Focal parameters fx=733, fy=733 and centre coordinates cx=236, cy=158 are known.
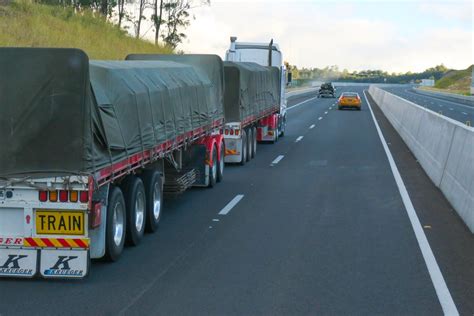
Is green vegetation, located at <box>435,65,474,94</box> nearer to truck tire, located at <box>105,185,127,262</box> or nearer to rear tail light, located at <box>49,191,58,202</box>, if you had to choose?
truck tire, located at <box>105,185,127,262</box>

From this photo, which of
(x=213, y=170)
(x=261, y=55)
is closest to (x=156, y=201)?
(x=213, y=170)

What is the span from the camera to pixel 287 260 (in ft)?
31.2

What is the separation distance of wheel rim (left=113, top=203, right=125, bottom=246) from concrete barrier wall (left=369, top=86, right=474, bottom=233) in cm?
543

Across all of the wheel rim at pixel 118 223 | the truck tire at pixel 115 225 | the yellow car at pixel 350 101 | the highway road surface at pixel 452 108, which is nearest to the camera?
the truck tire at pixel 115 225

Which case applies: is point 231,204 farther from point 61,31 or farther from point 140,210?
point 61,31

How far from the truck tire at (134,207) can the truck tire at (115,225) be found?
27cm

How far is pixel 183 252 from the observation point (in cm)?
996

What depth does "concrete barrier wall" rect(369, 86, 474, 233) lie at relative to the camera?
12328 mm

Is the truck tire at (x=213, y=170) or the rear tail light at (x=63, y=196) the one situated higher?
the rear tail light at (x=63, y=196)

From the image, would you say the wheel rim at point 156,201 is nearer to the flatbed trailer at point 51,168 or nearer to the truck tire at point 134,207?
the truck tire at point 134,207

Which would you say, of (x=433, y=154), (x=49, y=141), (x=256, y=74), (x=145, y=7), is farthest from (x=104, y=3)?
(x=49, y=141)

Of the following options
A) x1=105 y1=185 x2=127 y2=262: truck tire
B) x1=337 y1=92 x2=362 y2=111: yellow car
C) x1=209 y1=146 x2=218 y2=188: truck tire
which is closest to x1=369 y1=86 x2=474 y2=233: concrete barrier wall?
x1=209 y1=146 x2=218 y2=188: truck tire

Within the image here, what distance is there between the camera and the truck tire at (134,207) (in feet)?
32.8

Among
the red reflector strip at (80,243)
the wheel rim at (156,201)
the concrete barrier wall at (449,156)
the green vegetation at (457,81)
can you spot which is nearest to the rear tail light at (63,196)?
the red reflector strip at (80,243)
